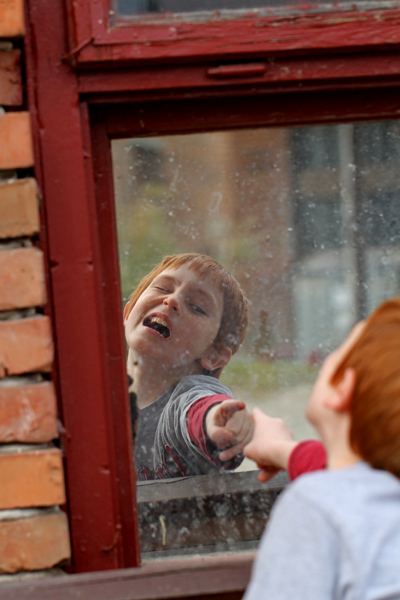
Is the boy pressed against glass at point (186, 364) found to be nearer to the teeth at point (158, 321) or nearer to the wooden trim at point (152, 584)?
the teeth at point (158, 321)

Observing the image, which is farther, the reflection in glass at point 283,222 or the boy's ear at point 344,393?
the reflection in glass at point 283,222

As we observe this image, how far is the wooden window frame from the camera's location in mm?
1054

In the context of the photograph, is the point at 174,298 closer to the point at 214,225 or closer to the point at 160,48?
the point at 214,225

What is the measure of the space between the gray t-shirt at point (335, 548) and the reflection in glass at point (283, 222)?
30.4 inches

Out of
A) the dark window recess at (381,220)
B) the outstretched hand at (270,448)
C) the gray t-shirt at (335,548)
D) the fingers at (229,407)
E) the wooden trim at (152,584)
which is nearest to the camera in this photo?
the gray t-shirt at (335,548)

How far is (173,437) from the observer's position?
6.31 ft

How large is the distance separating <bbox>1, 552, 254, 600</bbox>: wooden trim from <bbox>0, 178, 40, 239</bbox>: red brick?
0.56m

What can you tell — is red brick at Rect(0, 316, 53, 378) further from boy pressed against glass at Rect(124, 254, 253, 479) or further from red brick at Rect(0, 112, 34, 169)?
boy pressed against glass at Rect(124, 254, 253, 479)

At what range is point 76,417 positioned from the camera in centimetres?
108

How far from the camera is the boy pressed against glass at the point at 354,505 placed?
707mm

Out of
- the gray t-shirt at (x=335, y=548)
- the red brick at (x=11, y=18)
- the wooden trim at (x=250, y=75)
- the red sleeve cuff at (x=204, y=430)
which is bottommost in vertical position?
the red sleeve cuff at (x=204, y=430)

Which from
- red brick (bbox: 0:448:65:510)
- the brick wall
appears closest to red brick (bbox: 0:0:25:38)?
the brick wall

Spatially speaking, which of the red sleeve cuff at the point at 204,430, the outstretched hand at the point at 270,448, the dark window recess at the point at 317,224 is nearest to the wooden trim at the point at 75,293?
the outstretched hand at the point at 270,448

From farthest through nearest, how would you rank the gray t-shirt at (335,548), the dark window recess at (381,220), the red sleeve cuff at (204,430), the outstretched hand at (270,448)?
the red sleeve cuff at (204,430)
the dark window recess at (381,220)
the outstretched hand at (270,448)
the gray t-shirt at (335,548)
